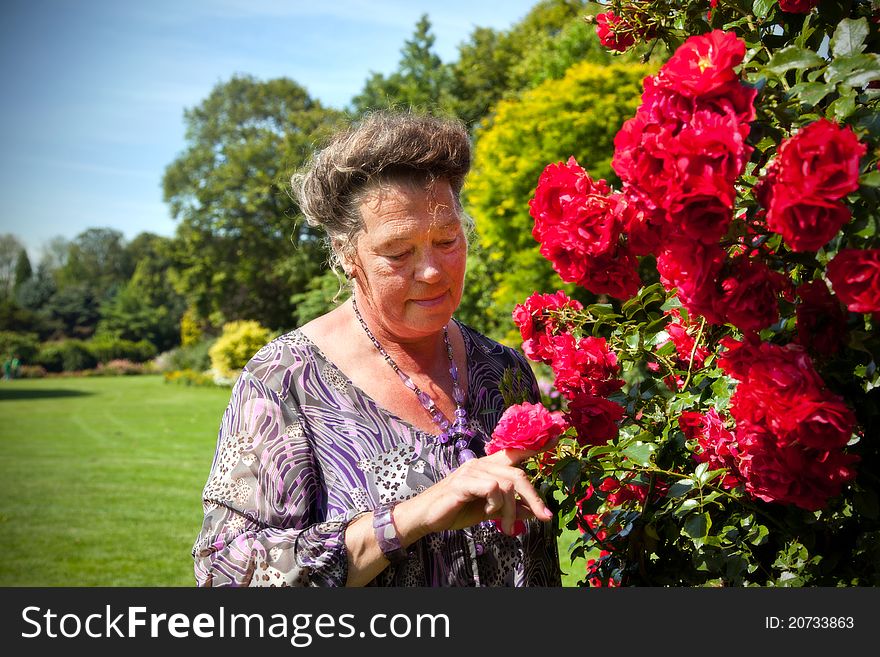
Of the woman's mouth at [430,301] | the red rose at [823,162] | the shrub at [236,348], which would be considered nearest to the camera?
the red rose at [823,162]

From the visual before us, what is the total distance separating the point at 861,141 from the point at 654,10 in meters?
0.72

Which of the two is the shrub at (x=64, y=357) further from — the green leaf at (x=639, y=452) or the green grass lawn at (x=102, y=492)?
the green leaf at (x=639, y=452)

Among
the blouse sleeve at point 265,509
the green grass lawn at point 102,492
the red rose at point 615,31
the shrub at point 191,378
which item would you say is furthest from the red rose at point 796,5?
the shrub at point 191,378

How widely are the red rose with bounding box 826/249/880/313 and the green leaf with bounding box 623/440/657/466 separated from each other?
1.86 ft

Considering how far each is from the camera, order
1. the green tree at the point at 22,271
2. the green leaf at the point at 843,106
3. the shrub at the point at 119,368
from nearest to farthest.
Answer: the green leaf at the point at 843,106
the shrub at the point at 119,368
the green tree at the point at 22,271

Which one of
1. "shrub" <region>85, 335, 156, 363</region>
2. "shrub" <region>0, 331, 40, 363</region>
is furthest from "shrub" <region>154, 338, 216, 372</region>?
"shrub" <region>0, 331, 40, 363</region>

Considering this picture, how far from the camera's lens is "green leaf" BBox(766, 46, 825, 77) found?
4.13 feet

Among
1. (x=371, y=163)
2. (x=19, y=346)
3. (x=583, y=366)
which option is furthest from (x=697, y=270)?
(x=19, y=346)

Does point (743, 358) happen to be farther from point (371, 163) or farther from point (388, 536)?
point (371, 163)

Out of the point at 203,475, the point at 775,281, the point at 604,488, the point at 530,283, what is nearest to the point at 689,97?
the point at 775,281

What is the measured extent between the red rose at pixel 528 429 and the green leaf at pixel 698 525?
1.02ft

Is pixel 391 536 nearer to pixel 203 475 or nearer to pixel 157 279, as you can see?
pixel 203 475

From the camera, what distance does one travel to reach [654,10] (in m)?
1.82

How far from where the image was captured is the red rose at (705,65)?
1188 millimetres
